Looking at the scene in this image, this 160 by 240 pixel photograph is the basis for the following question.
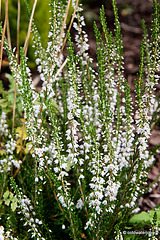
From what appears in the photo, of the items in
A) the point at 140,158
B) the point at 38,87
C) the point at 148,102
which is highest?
the point at 38,87

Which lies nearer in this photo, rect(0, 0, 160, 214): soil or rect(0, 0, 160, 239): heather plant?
rect(0, 0, 160, 239): heather plant

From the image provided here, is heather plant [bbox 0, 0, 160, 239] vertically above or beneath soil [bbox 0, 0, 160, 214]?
beneath

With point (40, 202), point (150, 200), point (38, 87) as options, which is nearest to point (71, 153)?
point (40, 202)

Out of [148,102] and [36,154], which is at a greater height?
[148,102]

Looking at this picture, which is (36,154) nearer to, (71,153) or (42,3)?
(71,153)

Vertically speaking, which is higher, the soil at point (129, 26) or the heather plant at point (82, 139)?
the soil at point (129, 26)

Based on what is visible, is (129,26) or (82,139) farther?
(129,26)

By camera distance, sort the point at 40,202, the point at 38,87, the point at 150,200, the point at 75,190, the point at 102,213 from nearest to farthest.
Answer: the point at 102,213
the point at 40,202
the point at 75,190
the point at 150,200
the point at 38,87

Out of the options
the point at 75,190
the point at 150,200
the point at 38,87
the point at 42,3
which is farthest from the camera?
the point at 38,87

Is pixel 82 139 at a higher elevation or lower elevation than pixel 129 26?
lower

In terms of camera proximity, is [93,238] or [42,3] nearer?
[93,238]

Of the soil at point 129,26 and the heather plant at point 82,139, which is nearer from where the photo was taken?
the heather plant at point 82,139
